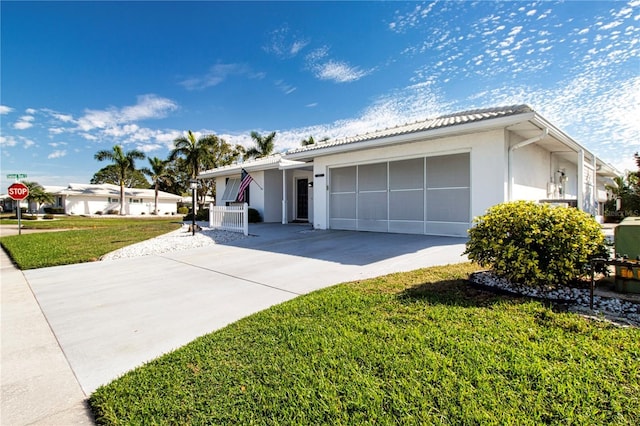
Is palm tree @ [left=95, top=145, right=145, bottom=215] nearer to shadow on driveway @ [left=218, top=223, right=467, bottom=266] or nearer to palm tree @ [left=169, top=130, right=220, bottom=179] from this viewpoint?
palm tree @ [left=169, top=130, right=220, bottom=179]

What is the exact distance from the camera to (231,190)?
19.8 m

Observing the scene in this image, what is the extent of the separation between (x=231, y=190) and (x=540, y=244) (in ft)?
59.9

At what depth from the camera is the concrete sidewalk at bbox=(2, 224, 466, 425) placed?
2.54m

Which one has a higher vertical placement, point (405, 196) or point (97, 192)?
point (97, 192)

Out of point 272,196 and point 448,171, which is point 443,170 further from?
point 272,196

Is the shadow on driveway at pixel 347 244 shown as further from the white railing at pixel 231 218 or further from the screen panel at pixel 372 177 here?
the screen panel at pixel 372 177

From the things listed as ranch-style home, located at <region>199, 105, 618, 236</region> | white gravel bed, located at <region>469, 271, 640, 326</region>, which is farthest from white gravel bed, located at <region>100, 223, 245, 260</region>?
white gravel bed, located at <region>469, 271, 640, 326</region>

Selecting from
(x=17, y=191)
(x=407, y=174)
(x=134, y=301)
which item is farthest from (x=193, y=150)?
(x=134, y=301)

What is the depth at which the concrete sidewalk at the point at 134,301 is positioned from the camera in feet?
8.34

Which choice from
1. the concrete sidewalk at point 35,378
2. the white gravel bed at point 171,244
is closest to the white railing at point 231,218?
the white gravel bed at point 171,244

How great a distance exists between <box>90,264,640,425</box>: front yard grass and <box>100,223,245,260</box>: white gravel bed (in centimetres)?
681

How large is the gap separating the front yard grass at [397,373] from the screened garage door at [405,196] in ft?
20.5

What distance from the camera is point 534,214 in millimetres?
4047

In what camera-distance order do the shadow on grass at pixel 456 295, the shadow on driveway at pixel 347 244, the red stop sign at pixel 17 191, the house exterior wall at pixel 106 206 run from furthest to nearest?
the house exterior wall at pixel 106 206, the red stop sign at pixel 17 191, the shadow on driveway at pixel 347 244, the shadow on grass at pixel 456 295
